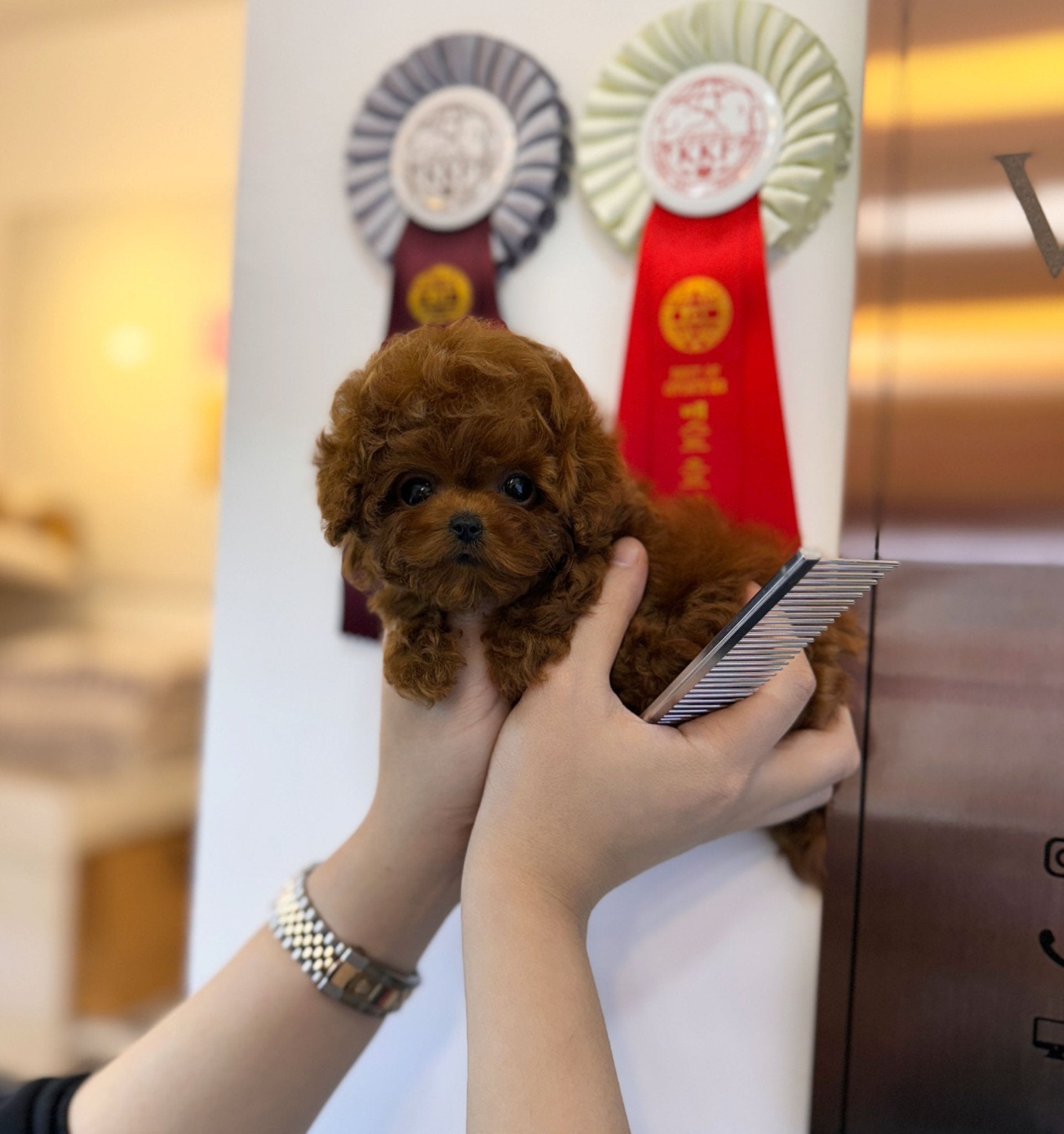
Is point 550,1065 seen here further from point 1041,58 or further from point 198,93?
point 198,93

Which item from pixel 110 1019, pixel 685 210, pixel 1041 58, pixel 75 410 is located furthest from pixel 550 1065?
pixel 75 410

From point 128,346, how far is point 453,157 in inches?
49.0

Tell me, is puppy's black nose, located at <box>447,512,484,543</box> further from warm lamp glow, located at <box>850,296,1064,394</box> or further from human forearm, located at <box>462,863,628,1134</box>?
warm lamp glow, located at <box>850,296,1064,394</box>

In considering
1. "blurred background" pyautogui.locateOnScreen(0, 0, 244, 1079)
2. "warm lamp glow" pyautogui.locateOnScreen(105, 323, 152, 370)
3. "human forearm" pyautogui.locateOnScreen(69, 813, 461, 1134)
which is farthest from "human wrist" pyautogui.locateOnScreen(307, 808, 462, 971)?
"warm lamp glow" pyautogui.locateOnScreen(105, 323, 152, 370)

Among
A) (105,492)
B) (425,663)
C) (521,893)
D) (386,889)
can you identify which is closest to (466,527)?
(425,663)

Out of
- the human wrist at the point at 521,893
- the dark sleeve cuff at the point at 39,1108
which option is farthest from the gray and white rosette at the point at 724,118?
the dark sleeve cuff at the point at 39,1108

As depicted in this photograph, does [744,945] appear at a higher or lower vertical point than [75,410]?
lower

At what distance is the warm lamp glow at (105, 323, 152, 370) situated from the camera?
178 centimetres

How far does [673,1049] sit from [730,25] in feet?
2.89

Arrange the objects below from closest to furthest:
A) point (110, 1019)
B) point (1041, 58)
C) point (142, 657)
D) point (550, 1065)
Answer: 1. point (550, 1065)
2. point (1041, 58)
3. point (142, 657)
4. point (110, 1019)

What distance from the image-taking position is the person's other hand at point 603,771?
0.56 metres

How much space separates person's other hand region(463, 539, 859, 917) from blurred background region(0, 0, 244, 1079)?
3.86 feet

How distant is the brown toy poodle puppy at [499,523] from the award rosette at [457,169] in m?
0.33

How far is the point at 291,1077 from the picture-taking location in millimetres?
674
